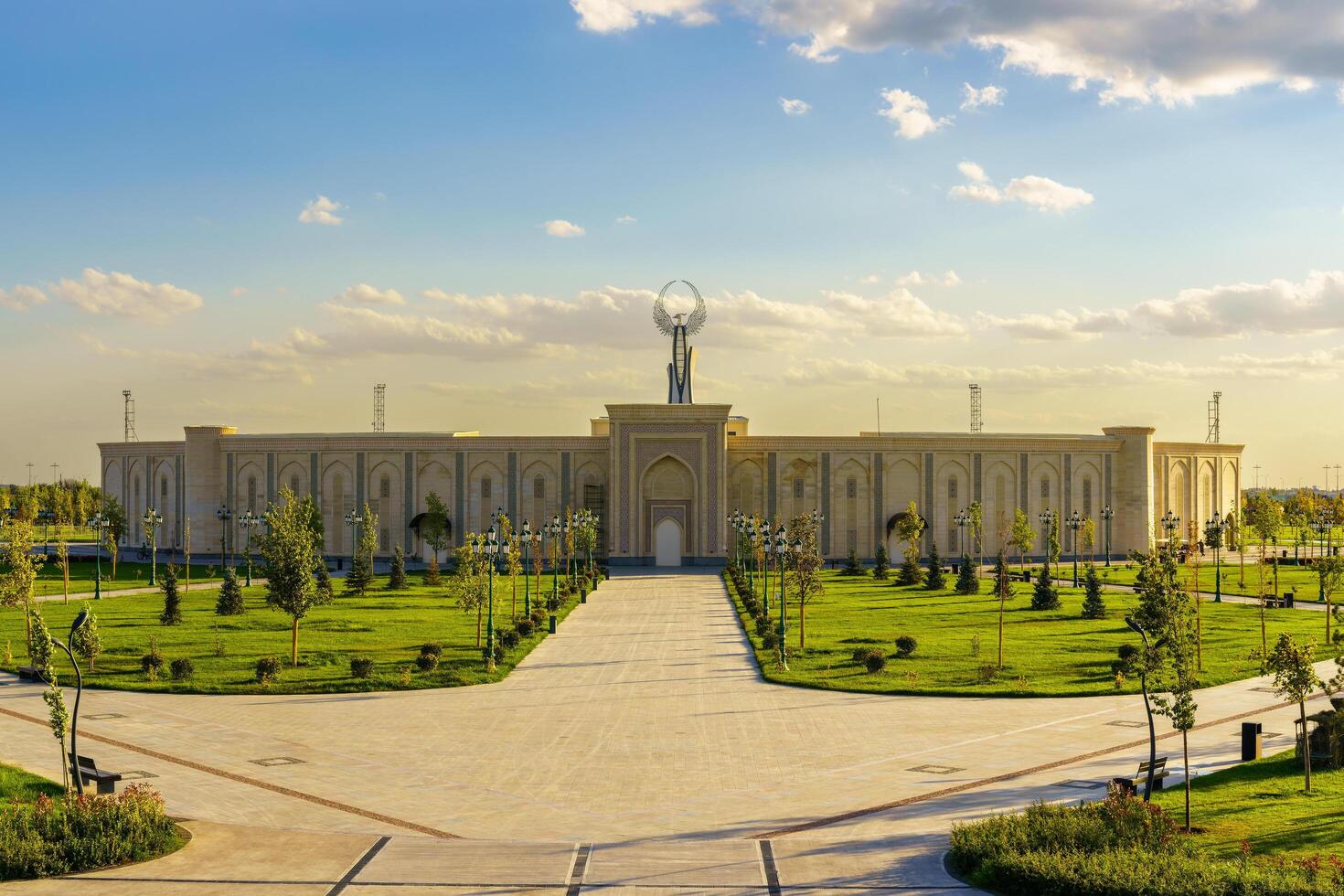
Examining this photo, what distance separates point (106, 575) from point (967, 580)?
126 feet

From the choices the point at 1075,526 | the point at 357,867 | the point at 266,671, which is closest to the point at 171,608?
the point at 266,671

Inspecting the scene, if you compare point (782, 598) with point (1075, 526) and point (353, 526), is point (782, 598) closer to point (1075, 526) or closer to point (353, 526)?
point (1075, 526)

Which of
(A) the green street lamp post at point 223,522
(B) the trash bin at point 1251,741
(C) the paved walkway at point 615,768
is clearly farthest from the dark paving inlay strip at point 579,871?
(A) the green street lamp post at point 223,522

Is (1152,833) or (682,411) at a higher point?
(682,411)

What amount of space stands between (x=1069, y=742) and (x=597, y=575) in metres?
34.3

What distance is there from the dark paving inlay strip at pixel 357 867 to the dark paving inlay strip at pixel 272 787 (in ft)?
2.07

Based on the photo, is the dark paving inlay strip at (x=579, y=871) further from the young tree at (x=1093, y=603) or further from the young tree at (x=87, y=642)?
the young tree at (x=1093, y=603)

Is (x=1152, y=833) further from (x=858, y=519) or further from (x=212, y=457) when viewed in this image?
(x=212, y=457)

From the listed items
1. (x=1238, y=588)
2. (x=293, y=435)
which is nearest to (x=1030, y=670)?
(x=1238, y=588)

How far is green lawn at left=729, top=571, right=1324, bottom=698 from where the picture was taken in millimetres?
24578

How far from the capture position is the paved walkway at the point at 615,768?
12.4 meters

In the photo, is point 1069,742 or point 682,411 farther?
point 682,411

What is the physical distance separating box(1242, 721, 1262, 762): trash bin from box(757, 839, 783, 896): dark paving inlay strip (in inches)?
322

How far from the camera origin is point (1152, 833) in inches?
482
